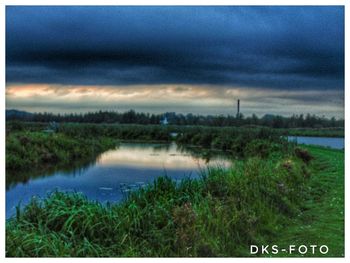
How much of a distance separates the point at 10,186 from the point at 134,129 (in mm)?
27142

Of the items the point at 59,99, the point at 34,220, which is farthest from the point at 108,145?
the point at 34,220

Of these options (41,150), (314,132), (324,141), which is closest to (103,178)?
(41,150)

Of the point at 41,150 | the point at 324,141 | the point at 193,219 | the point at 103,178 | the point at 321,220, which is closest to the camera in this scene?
the point at 193,219

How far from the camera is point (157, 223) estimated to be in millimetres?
7320

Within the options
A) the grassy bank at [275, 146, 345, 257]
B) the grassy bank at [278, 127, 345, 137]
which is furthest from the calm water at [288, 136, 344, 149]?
the grassy bank at [275, 146, 345, 257]

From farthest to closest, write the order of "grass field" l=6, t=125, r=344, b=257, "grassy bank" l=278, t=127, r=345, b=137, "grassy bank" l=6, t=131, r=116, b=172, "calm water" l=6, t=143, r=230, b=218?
1. "grassy bank" l=278, t=127, r=345, b=137
2. "grassy bank" l=6, t=131, r=116, b=172
3. "calm water" l=6, t=143, r=230, b=218
4. "grass field" l=6, t=125, r=344, b=257

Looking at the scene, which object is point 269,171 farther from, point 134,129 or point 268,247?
point 134,129

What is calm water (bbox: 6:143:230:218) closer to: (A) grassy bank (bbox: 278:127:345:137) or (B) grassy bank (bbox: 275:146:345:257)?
(B) grassy bank (bbox: 275:146:345:257)

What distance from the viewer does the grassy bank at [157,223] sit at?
21.2 ft

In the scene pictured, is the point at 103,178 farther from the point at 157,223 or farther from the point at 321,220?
the point at 157,223

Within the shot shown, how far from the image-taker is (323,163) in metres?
17.6

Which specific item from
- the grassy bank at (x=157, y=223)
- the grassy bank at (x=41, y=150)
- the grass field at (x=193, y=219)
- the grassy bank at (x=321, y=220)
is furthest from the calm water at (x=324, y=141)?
the grassy bank at (x=157, y=223)

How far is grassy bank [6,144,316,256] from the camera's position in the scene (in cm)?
646

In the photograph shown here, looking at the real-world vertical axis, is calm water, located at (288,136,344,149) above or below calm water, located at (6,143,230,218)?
above
